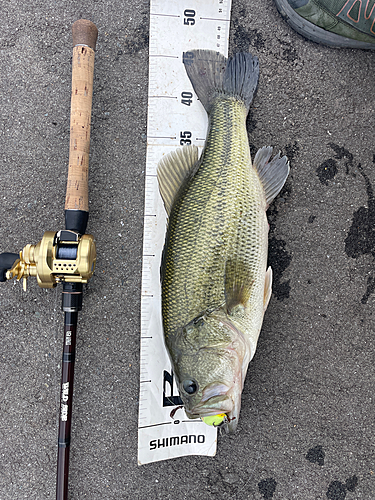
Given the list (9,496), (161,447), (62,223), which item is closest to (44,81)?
(62,223)

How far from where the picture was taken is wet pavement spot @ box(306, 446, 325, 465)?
81.9 inches

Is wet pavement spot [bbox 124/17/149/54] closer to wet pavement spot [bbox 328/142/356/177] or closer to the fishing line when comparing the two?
wet pavement spot [bbox 328/142/356/177]

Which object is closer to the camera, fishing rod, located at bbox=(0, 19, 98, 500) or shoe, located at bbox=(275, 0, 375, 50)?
fishing rod, located at bbox=(0, 19, 98, 500)

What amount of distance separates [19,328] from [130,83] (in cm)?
185

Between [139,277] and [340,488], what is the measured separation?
76.4 inches

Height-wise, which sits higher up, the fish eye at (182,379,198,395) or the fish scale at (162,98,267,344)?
the fish scale at (162,98,267,344)

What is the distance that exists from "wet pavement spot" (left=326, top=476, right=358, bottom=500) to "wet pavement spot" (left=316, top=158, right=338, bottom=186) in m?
2.00

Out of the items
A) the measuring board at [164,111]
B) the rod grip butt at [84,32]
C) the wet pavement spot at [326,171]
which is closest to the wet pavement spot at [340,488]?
the measuring board at [164,111]

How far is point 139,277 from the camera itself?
7.02 ft

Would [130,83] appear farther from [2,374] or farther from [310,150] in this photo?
[2,374]

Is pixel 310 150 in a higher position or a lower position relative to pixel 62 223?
higher

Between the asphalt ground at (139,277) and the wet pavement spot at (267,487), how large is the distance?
0.04 feet

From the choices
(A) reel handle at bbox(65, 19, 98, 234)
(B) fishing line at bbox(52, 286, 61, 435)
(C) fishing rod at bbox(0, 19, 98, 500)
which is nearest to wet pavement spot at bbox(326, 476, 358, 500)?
(C) fishing rod at bbox(0, 19, 98, 500)

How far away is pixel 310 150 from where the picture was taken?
217cm
